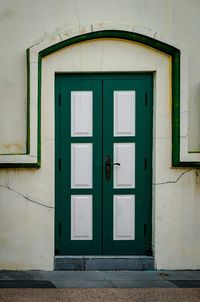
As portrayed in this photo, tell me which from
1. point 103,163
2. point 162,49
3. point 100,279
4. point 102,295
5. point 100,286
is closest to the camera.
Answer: point 102,295

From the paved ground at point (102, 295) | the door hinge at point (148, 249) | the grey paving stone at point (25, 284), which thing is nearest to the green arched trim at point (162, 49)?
the door hinge at point (148, 249)

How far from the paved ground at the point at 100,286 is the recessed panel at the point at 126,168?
121cm

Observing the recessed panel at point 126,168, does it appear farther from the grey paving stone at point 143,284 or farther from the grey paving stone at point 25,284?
the grey paving stone at point 25,284

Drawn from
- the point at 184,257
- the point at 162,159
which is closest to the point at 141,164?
the point at 162,159

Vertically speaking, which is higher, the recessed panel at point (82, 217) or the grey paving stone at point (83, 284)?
the recessed panel at point (82, 217)

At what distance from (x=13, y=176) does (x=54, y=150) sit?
0.66m

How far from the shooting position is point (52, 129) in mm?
7113

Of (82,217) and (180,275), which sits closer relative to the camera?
(180,275)

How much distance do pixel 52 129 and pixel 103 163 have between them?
2.78 ft

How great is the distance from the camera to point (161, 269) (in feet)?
23.4

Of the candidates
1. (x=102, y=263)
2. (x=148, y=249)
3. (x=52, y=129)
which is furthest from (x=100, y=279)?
(x=52, y=129)

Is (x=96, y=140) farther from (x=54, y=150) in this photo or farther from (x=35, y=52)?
(x=35, y=52)

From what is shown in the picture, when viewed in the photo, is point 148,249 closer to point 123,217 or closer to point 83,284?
point 123,217

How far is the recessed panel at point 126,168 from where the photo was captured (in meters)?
7.20
